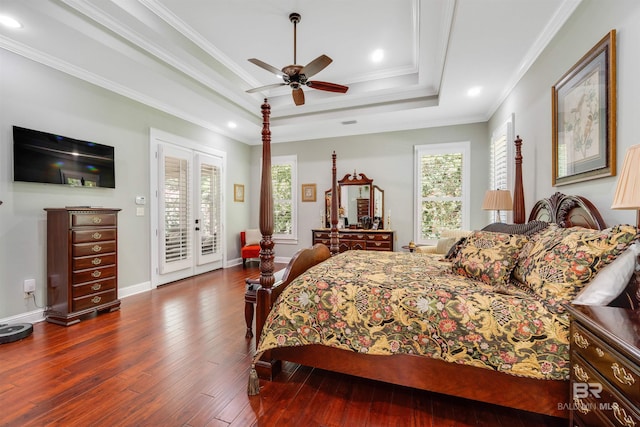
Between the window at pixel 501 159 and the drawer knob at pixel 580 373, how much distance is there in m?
2.81

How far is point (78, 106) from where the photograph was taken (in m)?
3.41

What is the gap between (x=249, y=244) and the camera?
5.97 m

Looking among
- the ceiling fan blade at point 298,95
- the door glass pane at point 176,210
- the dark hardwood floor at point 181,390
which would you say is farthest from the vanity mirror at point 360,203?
the dark hardwood floor at point 181,390

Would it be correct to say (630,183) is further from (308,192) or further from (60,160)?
(308,192)

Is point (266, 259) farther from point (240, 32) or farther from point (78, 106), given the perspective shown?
point (78, 106)

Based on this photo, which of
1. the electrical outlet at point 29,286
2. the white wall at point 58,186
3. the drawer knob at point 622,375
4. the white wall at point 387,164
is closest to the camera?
the drawer knob at point 622,375

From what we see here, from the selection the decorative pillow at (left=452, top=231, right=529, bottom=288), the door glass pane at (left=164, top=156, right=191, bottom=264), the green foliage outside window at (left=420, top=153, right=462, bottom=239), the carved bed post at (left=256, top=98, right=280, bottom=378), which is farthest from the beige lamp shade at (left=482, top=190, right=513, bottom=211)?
the door glass pane at (left=164, top=156, right=191, bottom=264)

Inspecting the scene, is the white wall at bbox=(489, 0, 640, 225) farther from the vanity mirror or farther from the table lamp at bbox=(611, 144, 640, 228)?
the vanity mirror

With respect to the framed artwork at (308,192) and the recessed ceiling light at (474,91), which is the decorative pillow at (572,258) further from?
the framed artwork at (308,192)

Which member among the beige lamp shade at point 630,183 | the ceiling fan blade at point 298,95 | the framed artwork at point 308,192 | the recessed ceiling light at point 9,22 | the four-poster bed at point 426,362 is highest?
the recessed ceiling light at point 9,22

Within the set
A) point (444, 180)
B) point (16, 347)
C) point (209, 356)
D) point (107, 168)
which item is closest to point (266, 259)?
point (209, 356)

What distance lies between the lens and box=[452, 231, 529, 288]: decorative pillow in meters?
1.95

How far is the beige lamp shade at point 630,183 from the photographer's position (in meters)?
1.12

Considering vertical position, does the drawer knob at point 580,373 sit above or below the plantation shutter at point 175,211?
below
